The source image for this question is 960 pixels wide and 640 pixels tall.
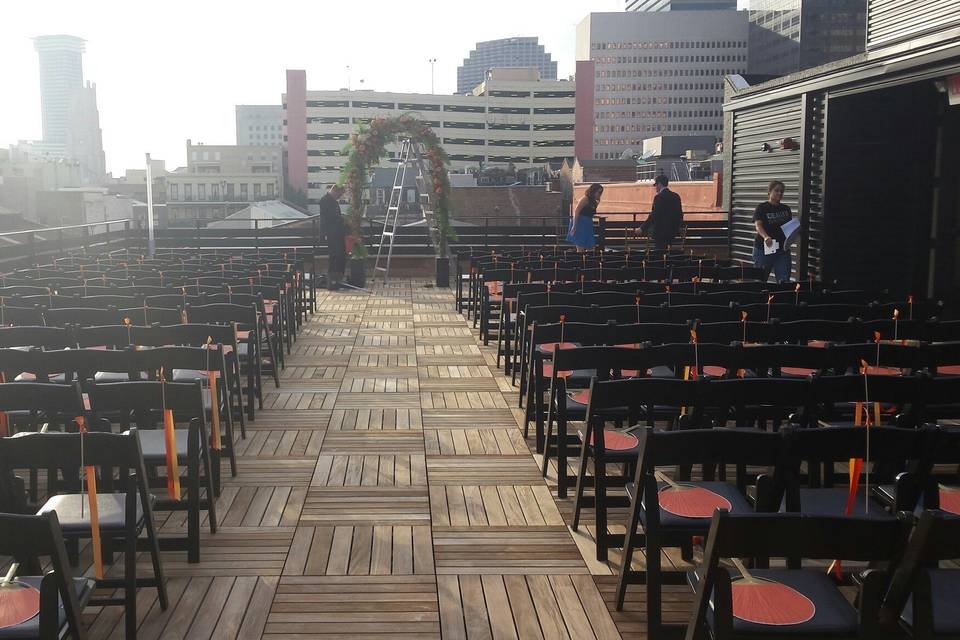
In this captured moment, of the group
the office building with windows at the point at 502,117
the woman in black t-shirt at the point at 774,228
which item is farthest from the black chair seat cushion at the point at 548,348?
the office building with windows at the point at 502,117

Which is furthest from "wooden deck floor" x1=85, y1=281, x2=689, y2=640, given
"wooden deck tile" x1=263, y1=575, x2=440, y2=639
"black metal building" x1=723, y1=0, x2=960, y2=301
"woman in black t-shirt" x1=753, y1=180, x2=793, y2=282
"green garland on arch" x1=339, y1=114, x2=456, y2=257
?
"green garland on arch" x1=339, y1=114, x2=456, y2=257

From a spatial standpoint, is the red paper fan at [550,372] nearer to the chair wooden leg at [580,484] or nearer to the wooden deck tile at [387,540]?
the wooden deck tile at [387,540]

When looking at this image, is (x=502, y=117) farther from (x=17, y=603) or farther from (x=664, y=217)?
(x=17, y=603)

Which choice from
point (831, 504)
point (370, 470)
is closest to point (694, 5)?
point (370, 470)

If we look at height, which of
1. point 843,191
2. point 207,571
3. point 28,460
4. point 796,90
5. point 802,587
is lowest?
point 207,571

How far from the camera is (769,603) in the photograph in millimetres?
2570

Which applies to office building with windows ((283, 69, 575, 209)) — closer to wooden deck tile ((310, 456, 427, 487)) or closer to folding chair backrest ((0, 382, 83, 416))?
wooden deck tile ((310, 456, 427, 487))

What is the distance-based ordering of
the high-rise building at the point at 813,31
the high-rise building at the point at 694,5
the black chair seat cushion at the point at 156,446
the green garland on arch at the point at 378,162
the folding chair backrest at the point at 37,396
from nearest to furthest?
the folding chair backrest at the point at 37,396, the black chair seat cushion at the point at 156,446, the green garland on arch at the point at 378,162, the high-rise building at the point at 813,31, the high-rise building at the point at 694,5

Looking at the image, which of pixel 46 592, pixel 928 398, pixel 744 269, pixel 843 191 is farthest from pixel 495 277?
pixel 46 592

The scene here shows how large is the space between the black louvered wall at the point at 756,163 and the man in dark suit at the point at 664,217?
5.12 feet

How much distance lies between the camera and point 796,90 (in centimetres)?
1204

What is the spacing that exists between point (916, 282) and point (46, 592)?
1055 cm

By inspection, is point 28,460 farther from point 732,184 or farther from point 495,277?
point 732,184

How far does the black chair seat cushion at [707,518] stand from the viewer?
125 inches
